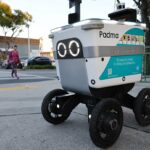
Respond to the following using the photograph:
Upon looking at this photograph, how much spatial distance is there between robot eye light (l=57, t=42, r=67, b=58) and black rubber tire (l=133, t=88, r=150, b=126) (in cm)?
124

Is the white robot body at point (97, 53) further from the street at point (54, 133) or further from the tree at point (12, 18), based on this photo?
the tree at point (12, 18)

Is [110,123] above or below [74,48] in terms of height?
below

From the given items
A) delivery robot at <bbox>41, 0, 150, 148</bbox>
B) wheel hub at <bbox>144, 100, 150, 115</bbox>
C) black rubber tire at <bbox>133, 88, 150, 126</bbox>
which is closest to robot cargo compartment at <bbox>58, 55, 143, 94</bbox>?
delivery robot at <bbox>41, 0, 150, 148</bbox>

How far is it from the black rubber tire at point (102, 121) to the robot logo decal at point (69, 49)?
2.47ft

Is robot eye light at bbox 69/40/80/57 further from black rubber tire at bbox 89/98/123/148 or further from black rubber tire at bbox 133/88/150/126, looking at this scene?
black rubber tire at bbox 133/88/150/126

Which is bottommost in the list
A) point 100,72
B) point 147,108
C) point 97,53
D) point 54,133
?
point 54,133

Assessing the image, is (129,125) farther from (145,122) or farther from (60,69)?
(60,69)

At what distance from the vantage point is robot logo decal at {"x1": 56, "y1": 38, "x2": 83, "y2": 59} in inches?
161

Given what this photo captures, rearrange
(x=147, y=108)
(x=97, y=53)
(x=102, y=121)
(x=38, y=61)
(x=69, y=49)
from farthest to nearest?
(x=38, y=61) < (x=147, y=108) < (x=69, y=49) < (x=97, y=53) < (x=102, y=121)

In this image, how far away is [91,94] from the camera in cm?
421

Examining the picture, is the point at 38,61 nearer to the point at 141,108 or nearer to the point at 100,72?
the point at 141,108

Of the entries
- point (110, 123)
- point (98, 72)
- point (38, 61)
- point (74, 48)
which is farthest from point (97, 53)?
point (38, 61)

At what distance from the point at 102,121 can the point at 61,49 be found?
1302 millimetres

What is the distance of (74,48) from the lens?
4.19m
